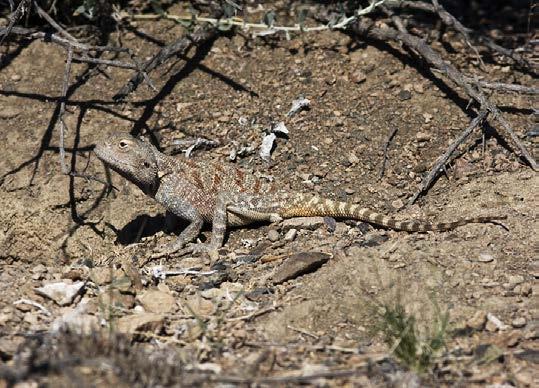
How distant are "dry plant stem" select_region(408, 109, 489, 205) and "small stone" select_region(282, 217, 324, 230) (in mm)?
856

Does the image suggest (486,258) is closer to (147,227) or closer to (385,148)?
(385,148)

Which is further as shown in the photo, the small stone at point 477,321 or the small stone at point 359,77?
the small stone at point 359,77

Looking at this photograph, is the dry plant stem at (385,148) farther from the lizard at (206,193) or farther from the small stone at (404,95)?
the lizard at (206,193)

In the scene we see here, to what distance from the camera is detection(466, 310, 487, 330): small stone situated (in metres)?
5.46

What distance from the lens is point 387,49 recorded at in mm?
8875

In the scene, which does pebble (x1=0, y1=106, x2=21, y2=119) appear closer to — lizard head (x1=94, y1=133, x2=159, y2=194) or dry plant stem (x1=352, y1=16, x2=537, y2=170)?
lizard head (x1=94, y1=133, x2=159, y2=194)

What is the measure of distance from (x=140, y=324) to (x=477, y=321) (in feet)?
7.52

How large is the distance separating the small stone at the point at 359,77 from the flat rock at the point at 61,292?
3899 mm

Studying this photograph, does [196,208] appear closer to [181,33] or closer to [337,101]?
[337,101]

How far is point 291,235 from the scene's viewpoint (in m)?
7.11

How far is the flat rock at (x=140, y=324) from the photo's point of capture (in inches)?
214

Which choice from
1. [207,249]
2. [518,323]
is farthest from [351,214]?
[518,323]

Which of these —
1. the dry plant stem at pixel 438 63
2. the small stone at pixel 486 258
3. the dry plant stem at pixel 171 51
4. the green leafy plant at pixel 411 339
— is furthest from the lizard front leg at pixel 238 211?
the green leafy plant at pixel 411 339

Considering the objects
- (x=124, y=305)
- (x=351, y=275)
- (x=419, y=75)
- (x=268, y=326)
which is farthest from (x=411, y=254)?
(x=419, y=75)
